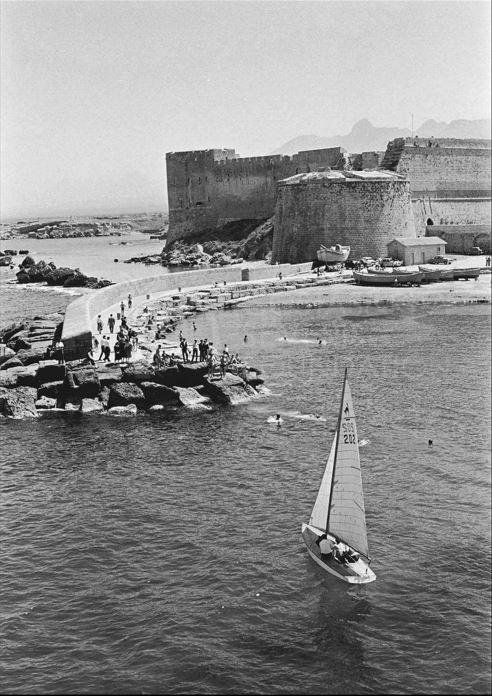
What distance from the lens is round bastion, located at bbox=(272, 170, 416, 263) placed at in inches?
2398

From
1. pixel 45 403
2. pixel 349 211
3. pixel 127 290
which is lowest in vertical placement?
pixel 45 403

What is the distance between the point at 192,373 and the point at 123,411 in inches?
117

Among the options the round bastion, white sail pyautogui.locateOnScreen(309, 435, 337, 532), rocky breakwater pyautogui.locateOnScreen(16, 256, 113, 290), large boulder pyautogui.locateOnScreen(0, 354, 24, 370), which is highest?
the round bastion

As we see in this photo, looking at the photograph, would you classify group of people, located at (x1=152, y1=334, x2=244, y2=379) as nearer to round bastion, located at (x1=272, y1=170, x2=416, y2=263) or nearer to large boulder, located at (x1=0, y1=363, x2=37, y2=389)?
large boulder, located at (x1=0, y1=363, x2=37, y2=389)

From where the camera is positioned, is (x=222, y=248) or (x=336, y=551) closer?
(x=336, y=551)

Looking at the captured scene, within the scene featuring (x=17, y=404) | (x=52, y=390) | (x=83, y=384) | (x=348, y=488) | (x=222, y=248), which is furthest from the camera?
(x=222, y=248)

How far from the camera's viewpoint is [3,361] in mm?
31406

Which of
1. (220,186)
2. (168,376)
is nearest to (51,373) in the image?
(168,376)

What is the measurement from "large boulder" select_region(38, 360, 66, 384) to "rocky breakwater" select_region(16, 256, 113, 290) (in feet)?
99.0

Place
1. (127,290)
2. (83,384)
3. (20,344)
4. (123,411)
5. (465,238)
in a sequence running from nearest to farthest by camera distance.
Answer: (123,411)
(83,384)
(20,344)
(127,290)
(465,238)

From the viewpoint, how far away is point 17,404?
84.5 ft

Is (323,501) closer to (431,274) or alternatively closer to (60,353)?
(60,353)

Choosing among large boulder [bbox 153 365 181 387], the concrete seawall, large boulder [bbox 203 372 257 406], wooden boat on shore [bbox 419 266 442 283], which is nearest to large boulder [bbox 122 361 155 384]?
large boulder [bbox 153 365 181 387]

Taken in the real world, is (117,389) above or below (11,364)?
below
